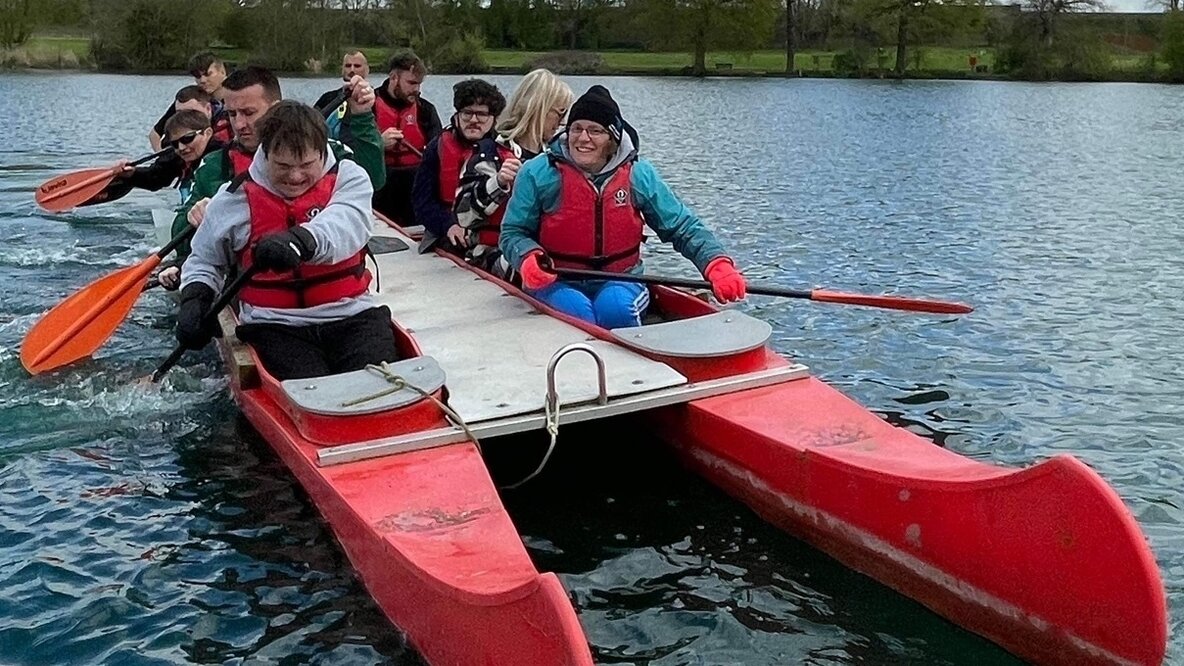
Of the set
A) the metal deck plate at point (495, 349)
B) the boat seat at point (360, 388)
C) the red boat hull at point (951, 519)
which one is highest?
the boat seat at point (360, 388)

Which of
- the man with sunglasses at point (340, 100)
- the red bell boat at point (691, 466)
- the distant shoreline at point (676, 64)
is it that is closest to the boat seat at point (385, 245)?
the man with sunglasses at point (340, 100)

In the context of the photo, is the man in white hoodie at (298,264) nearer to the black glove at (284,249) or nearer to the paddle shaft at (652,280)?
the black glove at (284,249)

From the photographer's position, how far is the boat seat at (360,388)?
15.9ft

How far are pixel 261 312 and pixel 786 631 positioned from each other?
9.48 feet

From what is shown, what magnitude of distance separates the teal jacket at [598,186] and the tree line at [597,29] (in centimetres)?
4042

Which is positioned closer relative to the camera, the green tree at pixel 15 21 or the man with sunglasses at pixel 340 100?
the man with sunglasses at pixel 340 100

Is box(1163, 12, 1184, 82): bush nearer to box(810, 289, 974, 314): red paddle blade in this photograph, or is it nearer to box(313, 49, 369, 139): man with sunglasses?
box(313, 49, 369, 139): man with sunglasses

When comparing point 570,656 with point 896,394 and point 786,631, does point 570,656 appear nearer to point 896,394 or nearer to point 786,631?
point 786,631

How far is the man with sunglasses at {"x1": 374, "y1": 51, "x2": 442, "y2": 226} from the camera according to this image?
1058 centimetres

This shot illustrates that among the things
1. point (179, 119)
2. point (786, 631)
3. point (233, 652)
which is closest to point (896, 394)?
point (786, 631)

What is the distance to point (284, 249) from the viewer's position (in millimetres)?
5051

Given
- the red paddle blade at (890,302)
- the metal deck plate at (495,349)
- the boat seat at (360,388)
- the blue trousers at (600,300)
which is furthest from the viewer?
the blue trousers at (600,300)

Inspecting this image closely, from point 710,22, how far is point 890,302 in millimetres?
60542

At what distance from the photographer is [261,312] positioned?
571cm
